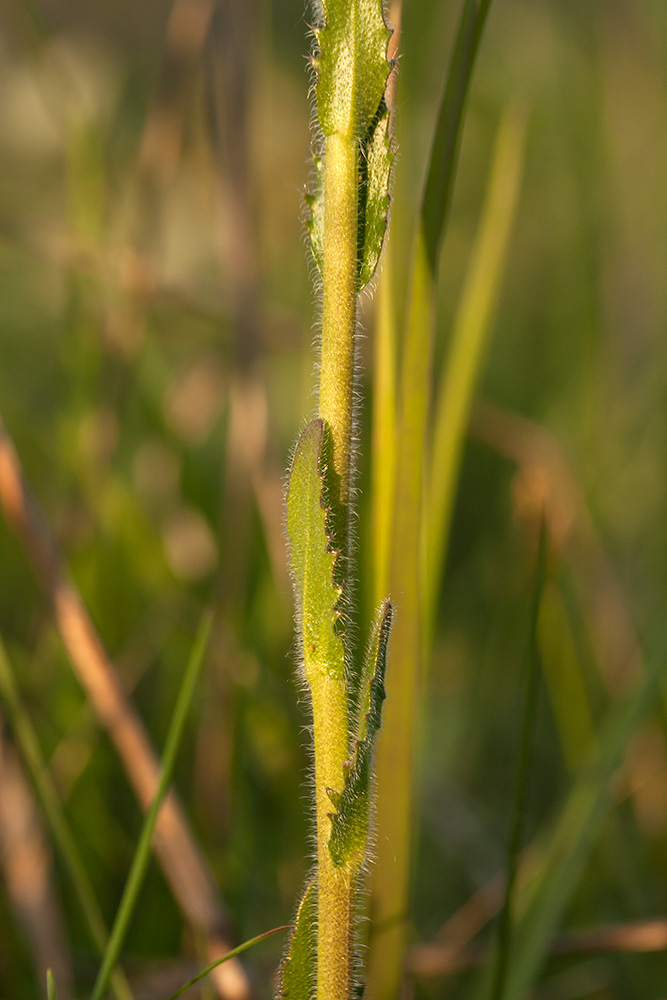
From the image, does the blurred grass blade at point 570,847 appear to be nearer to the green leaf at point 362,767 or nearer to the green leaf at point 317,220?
the green leaf at point 362,767

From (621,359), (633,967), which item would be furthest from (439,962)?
(621,359)

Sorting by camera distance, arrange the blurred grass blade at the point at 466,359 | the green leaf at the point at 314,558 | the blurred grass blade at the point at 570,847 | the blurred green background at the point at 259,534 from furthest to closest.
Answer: the blurred green background at the point at 259,534
the blurred grass blade at the point at 466,359
the blurred grass blade at the point at 570,847
the green leaf at the point at 314,558

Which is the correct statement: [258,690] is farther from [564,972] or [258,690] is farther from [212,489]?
[212,489]

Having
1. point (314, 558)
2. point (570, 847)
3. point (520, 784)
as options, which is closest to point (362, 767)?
point (314, 558)

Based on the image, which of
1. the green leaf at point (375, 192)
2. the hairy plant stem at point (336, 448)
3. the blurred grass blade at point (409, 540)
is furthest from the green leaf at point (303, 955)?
the green leaf at point (375, 192)

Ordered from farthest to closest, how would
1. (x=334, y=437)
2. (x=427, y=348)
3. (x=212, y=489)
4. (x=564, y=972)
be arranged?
1. (x=212, y=489)
2. (x=564, y=972)
3. (x=427, y=348)
4. (x=334, y=437)

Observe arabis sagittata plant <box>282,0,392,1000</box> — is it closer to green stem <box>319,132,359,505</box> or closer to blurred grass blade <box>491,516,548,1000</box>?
green stem <box>319,132,359,505</box>

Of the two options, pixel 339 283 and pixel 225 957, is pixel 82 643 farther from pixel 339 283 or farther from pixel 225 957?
pixel 339 283
